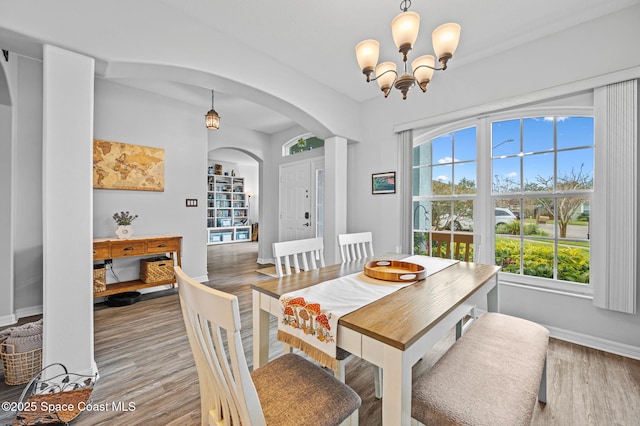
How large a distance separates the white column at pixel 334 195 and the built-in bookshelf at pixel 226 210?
6.22m

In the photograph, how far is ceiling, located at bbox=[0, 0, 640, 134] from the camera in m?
1.74

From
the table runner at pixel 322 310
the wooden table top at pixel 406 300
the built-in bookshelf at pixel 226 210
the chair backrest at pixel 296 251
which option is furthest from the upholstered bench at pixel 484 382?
the built-in bookshelf at pixel 226 210

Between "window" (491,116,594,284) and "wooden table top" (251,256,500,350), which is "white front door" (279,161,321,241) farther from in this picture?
"wooden table top" (251,256,500,350)

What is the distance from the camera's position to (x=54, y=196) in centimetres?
169

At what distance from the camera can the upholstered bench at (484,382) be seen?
0.95 metres

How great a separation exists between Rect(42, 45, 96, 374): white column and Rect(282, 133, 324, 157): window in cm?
356

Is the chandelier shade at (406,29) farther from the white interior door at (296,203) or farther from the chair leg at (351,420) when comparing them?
the white interior door at (296,203)

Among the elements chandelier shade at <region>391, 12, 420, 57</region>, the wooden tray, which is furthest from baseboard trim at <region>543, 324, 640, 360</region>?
chandelier shade at <region>391, 12, 420, 57</region>

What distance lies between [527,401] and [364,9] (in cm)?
275

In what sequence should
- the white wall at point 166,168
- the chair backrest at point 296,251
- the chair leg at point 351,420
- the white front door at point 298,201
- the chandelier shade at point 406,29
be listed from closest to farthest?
the chair leg at point 351,420
the chandelier shade at point 406,29
the chair backrest at point 296,251
the white wall at point 166,168
the white front door at point 298,201

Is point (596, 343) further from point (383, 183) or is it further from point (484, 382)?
point (383, 183)

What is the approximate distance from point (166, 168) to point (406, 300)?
391 cm

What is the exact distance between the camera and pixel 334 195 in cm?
377

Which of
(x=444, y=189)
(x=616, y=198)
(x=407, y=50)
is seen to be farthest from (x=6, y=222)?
(x=616, y=198)
